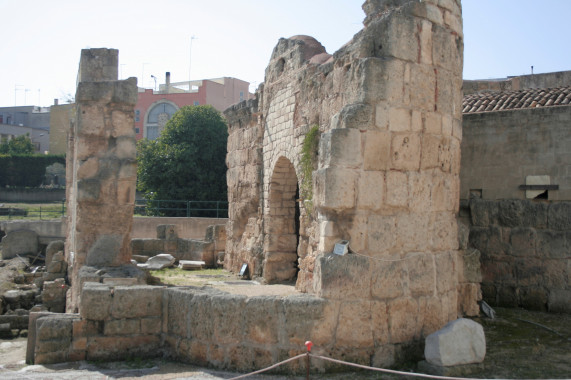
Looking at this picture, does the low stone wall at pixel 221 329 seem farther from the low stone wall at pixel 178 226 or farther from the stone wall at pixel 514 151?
the low stone wall at pixel 178 226

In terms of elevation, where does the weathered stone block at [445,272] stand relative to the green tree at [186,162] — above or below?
below

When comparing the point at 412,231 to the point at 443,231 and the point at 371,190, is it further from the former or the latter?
the point at 371,190

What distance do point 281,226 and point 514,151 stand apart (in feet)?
15.3

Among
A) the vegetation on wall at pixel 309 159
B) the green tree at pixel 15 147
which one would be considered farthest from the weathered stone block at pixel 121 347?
the green tree at pixel 15 147

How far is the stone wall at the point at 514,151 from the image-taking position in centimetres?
848

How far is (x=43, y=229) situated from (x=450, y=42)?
54.0ft

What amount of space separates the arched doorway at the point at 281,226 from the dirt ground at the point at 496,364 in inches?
176

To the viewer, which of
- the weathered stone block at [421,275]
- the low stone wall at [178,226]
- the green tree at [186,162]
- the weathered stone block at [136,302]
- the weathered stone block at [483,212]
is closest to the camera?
the weathered stone block at [421,275]

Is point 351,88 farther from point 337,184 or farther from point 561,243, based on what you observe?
point 561,243

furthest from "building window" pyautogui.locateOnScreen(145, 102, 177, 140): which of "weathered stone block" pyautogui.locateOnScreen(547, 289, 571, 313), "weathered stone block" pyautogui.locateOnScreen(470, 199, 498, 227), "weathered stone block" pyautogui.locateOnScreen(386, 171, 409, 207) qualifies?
"weathered stone block" pyautogui.locateOnScreen(386, 171, 409, 207)

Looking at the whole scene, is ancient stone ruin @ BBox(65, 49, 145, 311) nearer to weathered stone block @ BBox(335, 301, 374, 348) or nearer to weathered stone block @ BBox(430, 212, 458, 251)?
weathered stone block @ BBox(335, 301, 374, 348)

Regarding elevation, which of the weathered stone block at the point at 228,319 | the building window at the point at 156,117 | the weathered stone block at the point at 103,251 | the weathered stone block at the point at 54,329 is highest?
the building window at the point at 156,117

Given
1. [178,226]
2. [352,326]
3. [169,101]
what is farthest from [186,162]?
[352,326]

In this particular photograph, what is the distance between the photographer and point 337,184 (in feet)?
17.9
